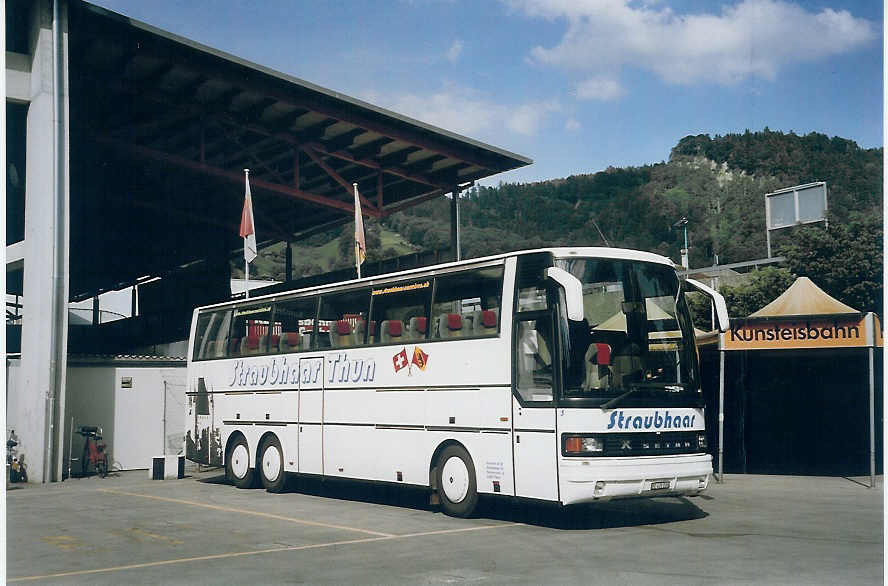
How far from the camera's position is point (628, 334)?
11609 mm

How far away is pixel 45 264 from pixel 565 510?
12572mm

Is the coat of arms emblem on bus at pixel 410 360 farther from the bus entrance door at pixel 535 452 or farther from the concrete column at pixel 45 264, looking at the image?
the concrete column at pixel 45 264

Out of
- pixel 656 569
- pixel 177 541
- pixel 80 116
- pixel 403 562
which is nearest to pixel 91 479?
pixel 80 116

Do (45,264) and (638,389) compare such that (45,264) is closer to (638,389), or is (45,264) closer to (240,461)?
(240,461)

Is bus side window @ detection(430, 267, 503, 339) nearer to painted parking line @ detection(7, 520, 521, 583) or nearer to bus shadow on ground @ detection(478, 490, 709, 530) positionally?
bus shadow on ground @ detection(478, 490, 709, 530)

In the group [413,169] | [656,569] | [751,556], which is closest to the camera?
[656,569]

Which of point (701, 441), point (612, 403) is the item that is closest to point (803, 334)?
point (701, 441)

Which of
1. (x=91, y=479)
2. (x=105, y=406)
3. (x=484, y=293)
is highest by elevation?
(x=484, y=293)

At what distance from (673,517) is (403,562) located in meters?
4.71

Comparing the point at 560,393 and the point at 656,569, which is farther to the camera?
the point at 560,393

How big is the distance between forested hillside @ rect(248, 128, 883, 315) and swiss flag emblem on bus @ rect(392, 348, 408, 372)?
3467 centimetres

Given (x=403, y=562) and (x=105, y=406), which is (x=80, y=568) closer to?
(x=403, y=562)

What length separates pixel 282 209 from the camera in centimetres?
3666

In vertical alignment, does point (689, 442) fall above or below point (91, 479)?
above
